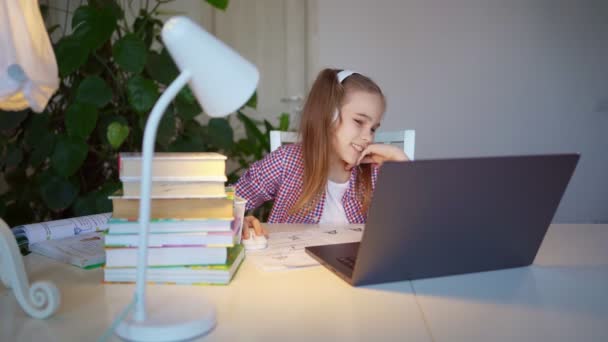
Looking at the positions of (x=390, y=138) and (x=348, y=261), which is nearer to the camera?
(x=348, y=261)

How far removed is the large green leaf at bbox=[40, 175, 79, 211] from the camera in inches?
71.8

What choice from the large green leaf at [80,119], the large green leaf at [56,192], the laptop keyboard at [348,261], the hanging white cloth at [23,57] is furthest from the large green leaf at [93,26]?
the laptop keyboard at [348,261]

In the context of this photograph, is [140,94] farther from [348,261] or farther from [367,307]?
[367,307]

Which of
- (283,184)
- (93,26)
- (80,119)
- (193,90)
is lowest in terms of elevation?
(283,184)

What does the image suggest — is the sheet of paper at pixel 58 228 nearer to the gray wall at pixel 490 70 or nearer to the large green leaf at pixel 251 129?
the large green leaf at pixel 251 129

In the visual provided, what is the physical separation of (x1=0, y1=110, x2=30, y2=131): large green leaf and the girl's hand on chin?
1.36 m

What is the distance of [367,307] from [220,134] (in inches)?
62.4

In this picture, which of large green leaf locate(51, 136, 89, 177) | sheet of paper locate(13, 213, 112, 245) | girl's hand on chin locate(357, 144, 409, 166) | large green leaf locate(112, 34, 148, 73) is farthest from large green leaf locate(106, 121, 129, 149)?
girl's hand on chin locate(357, 144, 409, 166)

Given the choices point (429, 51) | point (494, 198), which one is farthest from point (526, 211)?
point (429, 51)

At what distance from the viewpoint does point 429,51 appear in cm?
326

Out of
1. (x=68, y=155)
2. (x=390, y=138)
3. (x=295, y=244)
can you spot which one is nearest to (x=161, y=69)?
(x=68, y=155)

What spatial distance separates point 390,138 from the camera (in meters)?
1.69

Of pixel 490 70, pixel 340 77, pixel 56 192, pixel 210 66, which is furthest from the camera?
pixel 490 70

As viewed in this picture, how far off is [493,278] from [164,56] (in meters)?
1.62
